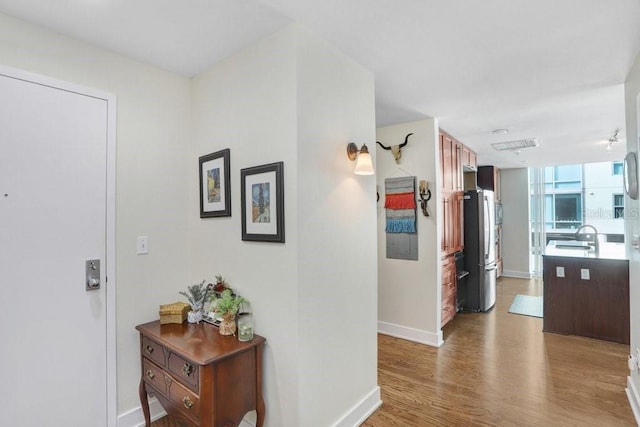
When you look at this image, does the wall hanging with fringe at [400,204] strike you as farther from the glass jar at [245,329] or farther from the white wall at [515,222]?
the white wall at [515,222]

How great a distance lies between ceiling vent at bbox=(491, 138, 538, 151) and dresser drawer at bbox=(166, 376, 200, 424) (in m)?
4.66

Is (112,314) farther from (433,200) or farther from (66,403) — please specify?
(433,200)

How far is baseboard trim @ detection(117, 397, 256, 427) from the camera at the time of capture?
6.62ft

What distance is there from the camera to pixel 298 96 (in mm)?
1759

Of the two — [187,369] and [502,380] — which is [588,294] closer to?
[502,380]

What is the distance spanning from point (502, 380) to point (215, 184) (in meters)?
2.74

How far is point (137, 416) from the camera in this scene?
2082 millimetres

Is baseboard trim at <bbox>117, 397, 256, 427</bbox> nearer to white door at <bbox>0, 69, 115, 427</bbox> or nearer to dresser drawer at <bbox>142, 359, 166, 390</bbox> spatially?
white door at <bbox>0, 69, 115, 427</bbox>

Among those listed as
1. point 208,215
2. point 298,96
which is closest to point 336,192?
point 298,96

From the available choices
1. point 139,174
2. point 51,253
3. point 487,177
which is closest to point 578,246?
point 487,177

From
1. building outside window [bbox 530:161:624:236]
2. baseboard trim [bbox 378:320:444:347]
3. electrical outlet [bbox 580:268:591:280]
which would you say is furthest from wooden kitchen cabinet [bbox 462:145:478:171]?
building outside window [bbox 530:161:624:236]

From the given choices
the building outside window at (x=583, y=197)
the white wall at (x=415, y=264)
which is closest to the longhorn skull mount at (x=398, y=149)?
the white wall at (x=415, y=264)

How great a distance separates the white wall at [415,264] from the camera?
3.46 m

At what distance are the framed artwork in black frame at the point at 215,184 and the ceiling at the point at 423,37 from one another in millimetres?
640
